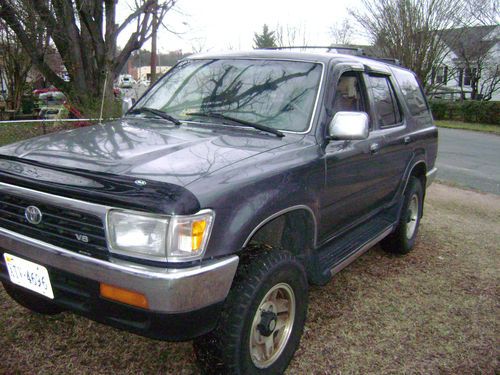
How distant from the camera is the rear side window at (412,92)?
4575mm

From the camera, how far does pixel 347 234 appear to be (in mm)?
3645

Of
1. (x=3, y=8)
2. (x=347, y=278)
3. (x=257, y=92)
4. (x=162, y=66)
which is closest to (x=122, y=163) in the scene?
(x=257, y=92)

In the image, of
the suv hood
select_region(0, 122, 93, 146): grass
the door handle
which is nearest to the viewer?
the suv hood

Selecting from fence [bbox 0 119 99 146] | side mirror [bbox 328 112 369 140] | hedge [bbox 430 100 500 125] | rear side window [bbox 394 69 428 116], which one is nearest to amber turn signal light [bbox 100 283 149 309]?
side mirror [bbox 328 112 369 140]

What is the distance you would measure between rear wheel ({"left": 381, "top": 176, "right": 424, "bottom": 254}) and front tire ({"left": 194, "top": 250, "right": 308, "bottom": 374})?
2.17m

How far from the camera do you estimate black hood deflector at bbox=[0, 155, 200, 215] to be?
197cm

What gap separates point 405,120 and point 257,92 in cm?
190

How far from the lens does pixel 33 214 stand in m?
2.29

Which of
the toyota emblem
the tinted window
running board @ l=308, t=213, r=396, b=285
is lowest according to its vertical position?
running board @ l=308, t=213, r=396, b=285

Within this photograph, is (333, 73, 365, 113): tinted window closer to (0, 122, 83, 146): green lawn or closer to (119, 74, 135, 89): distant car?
(0, 122, 83, 146): green lawn

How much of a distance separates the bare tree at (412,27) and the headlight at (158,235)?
27.4 metres

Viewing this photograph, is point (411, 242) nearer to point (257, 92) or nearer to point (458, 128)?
point (257, 92)

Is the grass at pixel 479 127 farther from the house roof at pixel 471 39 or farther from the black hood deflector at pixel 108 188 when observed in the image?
the black hood deflector at pixel 108 188

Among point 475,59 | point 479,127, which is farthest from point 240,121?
point 475,59
